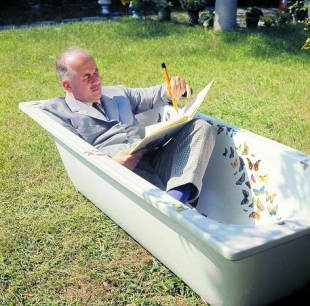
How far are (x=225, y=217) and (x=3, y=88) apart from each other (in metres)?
3.53

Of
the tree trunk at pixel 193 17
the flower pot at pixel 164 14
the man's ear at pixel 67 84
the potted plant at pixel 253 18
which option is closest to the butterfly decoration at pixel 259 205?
the man's ear at pixel 67 84

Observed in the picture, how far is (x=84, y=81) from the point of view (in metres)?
2.62

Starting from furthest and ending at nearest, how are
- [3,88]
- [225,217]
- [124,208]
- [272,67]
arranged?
[272,67], [3,88], [225,217], [124,208]

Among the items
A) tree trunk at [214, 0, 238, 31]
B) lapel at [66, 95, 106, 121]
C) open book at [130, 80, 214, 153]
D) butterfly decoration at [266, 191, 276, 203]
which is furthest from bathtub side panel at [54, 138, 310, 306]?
tree trunk at [214, 0, 238, 31]

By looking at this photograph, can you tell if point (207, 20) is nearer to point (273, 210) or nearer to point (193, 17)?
point (193, 17)

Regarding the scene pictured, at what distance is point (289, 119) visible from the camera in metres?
4.15

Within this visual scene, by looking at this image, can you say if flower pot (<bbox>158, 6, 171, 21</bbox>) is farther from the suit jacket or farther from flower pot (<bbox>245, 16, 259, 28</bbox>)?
the suit jacket

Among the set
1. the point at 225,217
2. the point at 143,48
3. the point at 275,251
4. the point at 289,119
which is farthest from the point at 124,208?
the point at 143,48

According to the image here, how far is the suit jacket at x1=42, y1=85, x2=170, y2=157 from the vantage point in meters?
2.63

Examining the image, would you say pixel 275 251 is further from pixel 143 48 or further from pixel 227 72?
pixel 143 48

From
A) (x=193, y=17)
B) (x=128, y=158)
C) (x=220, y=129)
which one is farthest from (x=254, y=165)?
→ (x=193, y=17)

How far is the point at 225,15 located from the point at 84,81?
566 centimetres

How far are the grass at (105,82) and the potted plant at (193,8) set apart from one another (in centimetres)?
24

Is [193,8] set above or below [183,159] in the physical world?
below
